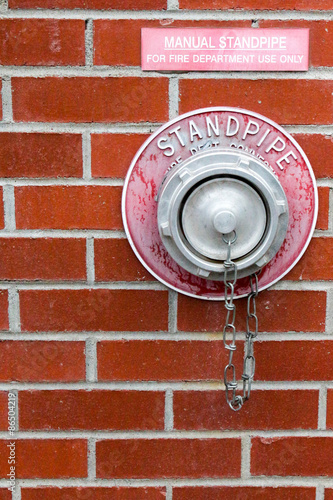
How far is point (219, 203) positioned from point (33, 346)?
0.50 metres

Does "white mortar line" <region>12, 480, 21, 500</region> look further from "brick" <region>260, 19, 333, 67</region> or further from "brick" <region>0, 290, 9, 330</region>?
"brick" <region>260, 19, 333, 67</region>

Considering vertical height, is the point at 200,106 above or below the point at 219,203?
above

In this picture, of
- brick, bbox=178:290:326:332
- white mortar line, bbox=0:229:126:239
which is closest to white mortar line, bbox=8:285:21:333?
white mortar line, bbox=0:229:126:239

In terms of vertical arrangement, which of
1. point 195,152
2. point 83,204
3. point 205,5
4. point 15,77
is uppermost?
point 205,5

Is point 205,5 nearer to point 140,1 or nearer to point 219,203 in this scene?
point 140,1

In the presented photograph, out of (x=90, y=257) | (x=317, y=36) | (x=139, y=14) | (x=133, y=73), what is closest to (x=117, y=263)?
(x=90, y=257)

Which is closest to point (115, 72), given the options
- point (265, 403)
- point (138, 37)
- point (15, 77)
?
point (138, 37)

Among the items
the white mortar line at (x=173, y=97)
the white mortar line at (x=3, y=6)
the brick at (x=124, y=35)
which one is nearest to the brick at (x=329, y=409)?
the white mortar line at (x=173, y=97)

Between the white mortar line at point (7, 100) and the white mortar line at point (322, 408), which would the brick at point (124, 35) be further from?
the white mortar line at point (322, 408)

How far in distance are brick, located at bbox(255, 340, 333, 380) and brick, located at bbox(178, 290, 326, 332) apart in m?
0.04

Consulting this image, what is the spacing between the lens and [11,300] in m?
1.09

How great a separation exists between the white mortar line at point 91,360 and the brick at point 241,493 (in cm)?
31

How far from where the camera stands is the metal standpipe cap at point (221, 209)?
0.94m

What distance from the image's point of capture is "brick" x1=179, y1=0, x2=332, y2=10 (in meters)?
1.01
